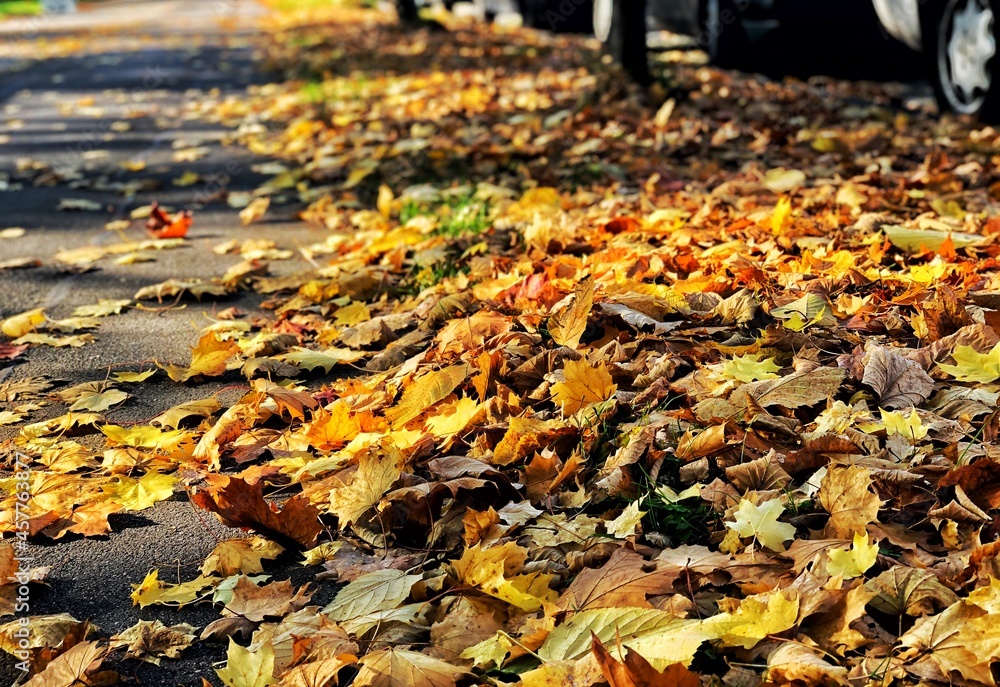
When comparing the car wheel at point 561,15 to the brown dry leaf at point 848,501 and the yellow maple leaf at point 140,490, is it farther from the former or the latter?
the brown dry leaf at point 848,501

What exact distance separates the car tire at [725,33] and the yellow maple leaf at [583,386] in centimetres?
630

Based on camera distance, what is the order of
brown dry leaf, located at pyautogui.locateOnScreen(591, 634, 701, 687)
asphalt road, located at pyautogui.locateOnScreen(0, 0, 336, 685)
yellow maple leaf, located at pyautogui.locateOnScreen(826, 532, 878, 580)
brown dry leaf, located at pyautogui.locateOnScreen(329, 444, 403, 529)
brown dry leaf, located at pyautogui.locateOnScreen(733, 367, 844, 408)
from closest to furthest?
brown dry leaf, located at pyautogui.locateOnScreen(591, 634, 701, 687) → yellow maple leaf, located at pyautogui.locateOnScreen(826, 532, 878, 580) → asphalt road, located at pyautogui.locateOnScreen(0, 0, 336, 685) → brown dry leaf, located at pyautogui.locateOnScreen(329, 444, 403, 529) → brown dry leaf, located at pyautogui.locateOnScreen(733, 367, 844, 408)

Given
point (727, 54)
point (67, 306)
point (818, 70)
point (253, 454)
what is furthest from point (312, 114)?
point (253, 454)

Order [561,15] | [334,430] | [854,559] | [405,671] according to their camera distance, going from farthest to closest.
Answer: [561,15]
[334,430]
[854,559]
[405,671]

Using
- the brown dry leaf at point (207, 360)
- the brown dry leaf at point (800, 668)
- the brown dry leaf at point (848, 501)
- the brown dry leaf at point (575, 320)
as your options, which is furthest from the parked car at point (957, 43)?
the brown dry leaf at point (800, 668)

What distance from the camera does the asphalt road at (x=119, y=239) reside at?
2.32 metres

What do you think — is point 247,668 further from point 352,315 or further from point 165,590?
point 352,315

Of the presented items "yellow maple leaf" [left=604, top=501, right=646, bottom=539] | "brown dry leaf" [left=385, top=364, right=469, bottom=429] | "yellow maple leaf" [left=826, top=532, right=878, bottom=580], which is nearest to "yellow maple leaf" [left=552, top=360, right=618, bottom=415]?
"brown dry leaf" [left=385, top=364, right=469, bottom=429]

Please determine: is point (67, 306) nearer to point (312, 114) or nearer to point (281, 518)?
point (281, 518)

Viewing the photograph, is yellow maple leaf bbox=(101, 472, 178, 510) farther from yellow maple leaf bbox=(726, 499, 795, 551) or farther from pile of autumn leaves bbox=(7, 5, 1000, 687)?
yellow maple leaf bbox=(726, 499, 795, 551)

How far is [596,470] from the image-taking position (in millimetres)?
2482

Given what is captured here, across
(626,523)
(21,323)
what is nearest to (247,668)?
(626,523)
